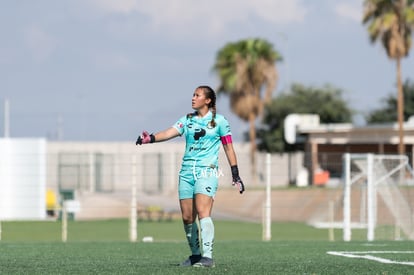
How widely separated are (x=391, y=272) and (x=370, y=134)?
50499 mm

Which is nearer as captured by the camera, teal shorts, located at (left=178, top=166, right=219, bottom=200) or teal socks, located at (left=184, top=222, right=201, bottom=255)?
teal shorts, located at (left=178, top=166, right=219, bottom=200)

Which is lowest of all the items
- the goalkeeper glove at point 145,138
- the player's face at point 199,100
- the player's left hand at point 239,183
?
the player's left hand at point 239,183

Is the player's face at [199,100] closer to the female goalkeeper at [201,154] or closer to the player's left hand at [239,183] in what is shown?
the female goalkeeper at [201,154]

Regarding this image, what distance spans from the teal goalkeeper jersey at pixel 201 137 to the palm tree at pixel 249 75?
169 ft

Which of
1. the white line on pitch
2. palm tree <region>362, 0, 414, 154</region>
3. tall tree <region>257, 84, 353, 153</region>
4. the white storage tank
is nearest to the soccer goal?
the white storage tank

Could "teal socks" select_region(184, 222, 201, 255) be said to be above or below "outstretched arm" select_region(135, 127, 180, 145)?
below

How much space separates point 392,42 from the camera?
54156 millimetres

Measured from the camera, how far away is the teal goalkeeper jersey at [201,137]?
40.0 feet

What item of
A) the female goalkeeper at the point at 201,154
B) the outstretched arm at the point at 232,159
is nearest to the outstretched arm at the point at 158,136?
the female goalkeeper at the point at 201,154

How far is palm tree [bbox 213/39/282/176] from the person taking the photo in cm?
6406

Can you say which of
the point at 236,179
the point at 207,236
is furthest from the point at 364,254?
the point at 207,236

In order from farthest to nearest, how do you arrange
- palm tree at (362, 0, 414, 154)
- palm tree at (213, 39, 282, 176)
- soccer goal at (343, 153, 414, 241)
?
palm tree at (213, 39, 282, 176) → palm tree at (362, 0, 414, 154) → soccer goal at (343, 153, 414, 241)

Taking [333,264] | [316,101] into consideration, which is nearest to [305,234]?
[333,264]

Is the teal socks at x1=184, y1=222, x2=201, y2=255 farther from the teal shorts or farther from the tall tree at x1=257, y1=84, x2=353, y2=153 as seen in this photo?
the tall tree at x1=257, y1=84, x2=353, y2=153
